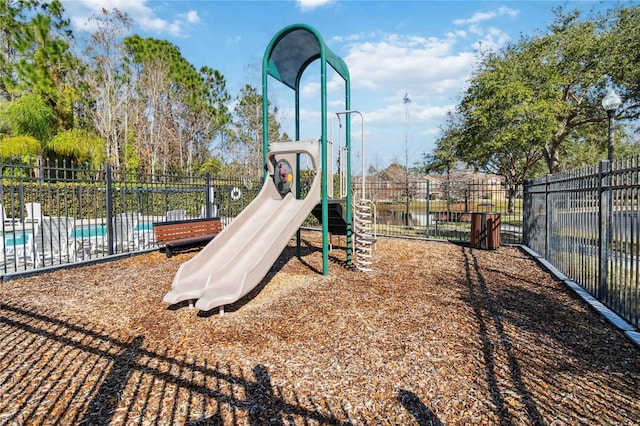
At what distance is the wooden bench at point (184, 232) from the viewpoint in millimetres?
8418

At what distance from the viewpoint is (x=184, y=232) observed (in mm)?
9023

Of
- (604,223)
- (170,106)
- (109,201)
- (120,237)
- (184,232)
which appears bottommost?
(120,237)

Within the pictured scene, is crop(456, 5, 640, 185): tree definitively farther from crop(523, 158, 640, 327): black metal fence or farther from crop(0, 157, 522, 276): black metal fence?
crop(523, 158, 640, 327): black metal fence

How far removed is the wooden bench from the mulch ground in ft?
8.27

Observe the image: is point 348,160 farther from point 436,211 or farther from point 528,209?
point 436,211

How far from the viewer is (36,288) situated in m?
5.83

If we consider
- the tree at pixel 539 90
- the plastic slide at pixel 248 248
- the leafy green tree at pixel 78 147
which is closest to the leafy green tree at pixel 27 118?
the leafy green tree at pixel 78 147

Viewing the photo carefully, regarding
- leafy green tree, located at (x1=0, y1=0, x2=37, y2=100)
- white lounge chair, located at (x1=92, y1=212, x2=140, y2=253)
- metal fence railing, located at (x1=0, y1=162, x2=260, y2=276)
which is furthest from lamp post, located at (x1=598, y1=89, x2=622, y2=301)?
leafy green tree, located at (x1=0, y1=0, x2=37, y2=100)

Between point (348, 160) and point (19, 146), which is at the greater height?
point (19, 146)

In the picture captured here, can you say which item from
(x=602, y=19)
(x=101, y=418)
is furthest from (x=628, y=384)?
(x=602, y=19)

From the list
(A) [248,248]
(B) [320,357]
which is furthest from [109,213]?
(B) [320,357]

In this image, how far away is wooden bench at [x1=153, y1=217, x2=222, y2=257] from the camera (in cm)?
842

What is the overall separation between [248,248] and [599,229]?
495cm

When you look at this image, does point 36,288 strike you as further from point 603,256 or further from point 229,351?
point 603,256
